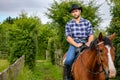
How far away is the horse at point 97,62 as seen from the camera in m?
7.58

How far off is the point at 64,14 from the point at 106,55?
17.7m

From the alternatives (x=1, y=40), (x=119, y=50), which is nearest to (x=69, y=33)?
(x=119, y=50)

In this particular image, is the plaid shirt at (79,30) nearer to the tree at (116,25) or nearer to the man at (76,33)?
the man at (76,33)

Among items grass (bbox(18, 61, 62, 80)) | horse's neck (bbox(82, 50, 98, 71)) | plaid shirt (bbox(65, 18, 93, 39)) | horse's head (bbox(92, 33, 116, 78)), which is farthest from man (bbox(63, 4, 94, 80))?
grass (bbox(18, 61, 62, 80))

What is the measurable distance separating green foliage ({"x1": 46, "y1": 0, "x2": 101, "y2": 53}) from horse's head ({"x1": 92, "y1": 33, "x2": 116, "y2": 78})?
54.4 ft

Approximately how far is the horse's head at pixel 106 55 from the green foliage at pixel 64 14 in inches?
652

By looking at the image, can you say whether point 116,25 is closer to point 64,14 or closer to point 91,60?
point 91,60

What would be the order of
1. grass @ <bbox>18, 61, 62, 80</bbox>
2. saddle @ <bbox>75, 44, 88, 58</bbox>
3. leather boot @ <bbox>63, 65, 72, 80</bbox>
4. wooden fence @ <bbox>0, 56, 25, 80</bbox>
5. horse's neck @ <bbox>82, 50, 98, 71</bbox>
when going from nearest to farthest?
1. horse's neck @ <bbox>82, 50, 98, 71</bbox>
2. saddle @ <bbox>75, 44, 88, 58</bbox>
3. leather boot @ <bbox>63, 65, 72, 80</bbox>
4. wooden fence @ <bbox>0, 56, 25, 80</bbox>
5. grass @ <bbox>18, 61, 62, 80</bbox>

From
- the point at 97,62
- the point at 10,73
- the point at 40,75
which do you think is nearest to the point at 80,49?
the point at 97,62

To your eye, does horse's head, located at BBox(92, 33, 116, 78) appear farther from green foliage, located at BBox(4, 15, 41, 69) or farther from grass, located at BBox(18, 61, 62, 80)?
green foliage, located at BBox(4, 15, 41, 69)

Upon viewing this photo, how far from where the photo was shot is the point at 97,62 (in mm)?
8172

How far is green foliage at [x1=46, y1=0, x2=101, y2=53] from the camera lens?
2472 centimetres

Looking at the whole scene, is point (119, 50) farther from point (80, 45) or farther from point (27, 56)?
point (27, 56)

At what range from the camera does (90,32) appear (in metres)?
9.34
